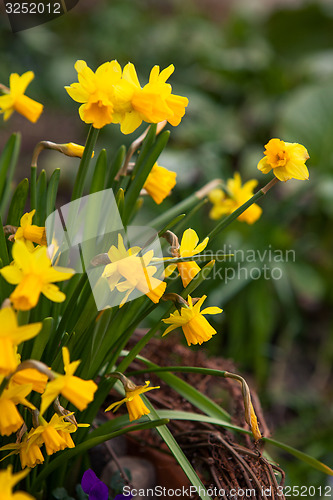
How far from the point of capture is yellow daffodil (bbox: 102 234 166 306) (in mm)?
464

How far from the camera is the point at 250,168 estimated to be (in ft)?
5.99

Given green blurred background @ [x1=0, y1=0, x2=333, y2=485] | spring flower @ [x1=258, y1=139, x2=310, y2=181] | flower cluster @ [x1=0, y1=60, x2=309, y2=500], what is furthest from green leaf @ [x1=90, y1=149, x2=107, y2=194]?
green blurred background @ [x1=0, y1=0, x2=333, y2=485]

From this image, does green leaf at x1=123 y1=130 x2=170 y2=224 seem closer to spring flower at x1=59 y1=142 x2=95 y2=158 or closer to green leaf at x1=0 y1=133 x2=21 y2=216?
spring flower at x1=59 y1=142 x2=95 y2=158

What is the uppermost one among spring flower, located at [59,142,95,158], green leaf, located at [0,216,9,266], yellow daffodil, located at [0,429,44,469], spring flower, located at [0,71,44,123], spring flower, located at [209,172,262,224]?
spring flower, located at [0,71,44,123]

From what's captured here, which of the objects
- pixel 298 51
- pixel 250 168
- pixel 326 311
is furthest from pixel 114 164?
pixel 298 51

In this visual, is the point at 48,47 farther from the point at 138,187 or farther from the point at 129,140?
the point at 138,187

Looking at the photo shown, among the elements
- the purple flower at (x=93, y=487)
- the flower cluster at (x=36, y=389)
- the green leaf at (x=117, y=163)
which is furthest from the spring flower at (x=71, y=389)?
the green leaf at (x=117, y=163)

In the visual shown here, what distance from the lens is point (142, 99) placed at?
0.50 metres

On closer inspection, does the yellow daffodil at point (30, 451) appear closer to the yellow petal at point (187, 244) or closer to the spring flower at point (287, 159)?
the yellow petal at point (187, 244)

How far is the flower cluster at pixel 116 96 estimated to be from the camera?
49 centimetres

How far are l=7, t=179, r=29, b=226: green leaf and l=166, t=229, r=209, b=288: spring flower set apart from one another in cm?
21

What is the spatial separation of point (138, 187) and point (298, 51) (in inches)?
92.8

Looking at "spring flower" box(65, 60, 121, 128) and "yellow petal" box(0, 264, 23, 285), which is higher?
"spring flower" box(65, 60, 121, 128)

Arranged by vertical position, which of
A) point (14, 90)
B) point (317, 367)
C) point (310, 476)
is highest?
point (14, 90)
